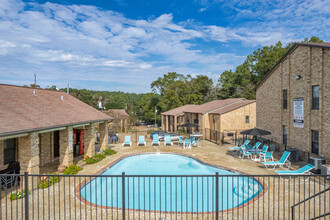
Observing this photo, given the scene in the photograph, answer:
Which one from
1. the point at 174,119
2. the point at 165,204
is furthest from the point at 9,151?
the point at 174,119

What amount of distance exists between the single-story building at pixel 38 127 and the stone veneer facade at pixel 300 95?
14.9m

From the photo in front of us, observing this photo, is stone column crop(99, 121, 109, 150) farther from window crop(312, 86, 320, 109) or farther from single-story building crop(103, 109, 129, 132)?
window crop(312, 86, 320, 109)

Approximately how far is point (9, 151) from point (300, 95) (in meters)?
19.4

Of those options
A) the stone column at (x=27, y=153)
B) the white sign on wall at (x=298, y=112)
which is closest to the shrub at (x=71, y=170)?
the stone column at (x=27, y=153)

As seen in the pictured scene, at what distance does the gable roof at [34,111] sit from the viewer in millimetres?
8852

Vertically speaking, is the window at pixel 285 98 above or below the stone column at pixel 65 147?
above

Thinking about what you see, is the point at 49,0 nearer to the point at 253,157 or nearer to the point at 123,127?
the point at 253,157

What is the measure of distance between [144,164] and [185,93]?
3559 cm

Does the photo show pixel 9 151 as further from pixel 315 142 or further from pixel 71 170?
pixel 315 142

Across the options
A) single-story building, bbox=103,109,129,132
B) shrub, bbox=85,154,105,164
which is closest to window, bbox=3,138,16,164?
shrub, bbox=85,154,105,164

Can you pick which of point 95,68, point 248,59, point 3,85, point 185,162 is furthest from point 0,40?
point 248,59

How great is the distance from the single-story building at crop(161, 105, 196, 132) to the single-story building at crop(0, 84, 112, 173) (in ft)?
65.4

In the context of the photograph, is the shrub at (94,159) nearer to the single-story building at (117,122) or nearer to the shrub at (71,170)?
the shrub at (71,170)

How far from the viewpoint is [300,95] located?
1559cm
